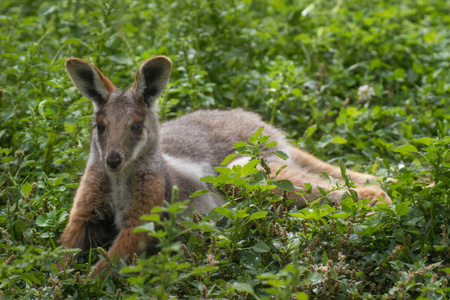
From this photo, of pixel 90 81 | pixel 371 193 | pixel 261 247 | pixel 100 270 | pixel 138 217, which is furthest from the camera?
pixel 371 193

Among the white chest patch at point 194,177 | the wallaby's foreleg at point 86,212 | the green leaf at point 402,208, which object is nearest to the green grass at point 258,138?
the green leaf at point 402,208

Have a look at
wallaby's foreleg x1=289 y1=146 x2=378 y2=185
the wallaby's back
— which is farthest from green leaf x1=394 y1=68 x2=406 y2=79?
the wallaby's back

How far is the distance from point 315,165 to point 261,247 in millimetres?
2278

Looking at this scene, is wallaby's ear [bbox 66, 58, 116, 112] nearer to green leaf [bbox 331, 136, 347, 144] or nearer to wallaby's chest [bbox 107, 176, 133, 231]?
wallaby's chest [bbox 107, 176, 133, 231]

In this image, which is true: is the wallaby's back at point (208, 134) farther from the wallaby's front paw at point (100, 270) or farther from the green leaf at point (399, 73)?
the green leaf at point (399, 73)

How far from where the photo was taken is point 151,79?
182 inches

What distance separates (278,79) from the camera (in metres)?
6.61

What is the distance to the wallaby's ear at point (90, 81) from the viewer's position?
4.47 metres

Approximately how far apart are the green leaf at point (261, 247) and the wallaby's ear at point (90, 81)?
1722mm

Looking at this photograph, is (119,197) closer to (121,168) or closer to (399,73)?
(121,168)

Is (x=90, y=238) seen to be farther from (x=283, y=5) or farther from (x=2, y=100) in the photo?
(x=283, y=5)

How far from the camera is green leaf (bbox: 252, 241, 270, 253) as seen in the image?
150 inches

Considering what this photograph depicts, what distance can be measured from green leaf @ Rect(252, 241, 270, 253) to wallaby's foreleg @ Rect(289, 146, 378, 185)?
6.63 ft

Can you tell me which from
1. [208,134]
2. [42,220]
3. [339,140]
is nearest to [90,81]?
[42,220]
